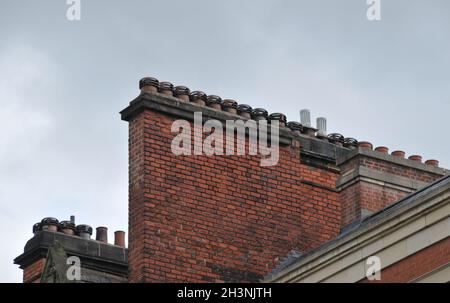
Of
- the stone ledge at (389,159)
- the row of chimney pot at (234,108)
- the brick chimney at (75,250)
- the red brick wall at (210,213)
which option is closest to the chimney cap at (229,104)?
the row of chimney pot at (234,108)

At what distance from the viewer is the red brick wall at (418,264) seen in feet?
63.2

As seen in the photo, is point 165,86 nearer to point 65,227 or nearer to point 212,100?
point 212,100

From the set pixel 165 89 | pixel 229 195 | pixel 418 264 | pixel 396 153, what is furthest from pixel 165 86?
pixel 418 264

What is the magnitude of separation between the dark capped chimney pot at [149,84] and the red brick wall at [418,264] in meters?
6.75

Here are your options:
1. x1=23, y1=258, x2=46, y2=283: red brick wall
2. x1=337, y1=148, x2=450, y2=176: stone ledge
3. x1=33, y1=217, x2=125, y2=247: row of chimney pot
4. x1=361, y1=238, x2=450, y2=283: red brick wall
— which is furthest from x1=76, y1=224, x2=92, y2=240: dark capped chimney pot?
x1=361, y1=238, x2=450, y2=283: red brick wall

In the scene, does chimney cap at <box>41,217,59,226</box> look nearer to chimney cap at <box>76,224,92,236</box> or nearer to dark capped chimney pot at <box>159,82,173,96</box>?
chimney cap at <box>76,224,92,236</box>

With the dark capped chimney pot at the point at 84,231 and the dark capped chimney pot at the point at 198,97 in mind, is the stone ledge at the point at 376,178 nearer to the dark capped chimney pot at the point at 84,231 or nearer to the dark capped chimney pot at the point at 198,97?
the dark capped chimney pot at the point at 198,97

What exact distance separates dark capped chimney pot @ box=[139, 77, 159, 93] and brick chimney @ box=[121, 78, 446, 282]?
0.05 feet

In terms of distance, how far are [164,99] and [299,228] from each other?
319 centimetres

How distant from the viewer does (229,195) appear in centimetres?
2552

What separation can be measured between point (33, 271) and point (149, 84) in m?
4.91

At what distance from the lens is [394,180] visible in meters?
26.0

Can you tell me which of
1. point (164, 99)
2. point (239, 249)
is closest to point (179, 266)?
point (239, 249)
